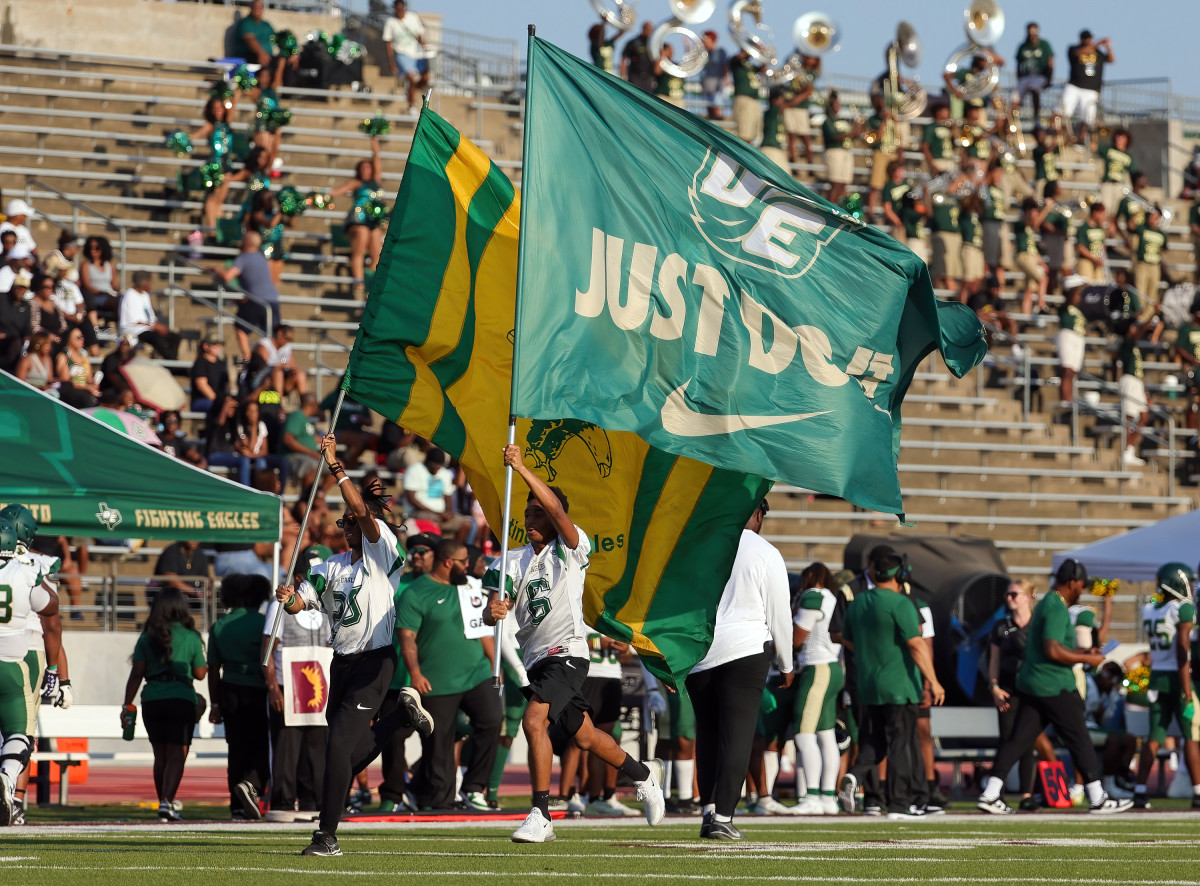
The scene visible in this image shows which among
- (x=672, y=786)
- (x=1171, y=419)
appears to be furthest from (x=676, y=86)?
(x=672, y=786)

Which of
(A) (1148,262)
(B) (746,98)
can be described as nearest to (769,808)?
(B) (746,98)

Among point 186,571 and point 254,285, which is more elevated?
point 254,285

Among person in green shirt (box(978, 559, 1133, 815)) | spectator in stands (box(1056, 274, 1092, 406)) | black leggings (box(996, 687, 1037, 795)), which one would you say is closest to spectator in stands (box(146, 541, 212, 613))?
black leggings (box(996, 687, 1037, 795))

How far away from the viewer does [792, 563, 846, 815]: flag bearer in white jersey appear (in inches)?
569

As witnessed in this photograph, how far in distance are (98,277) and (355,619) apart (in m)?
13.4

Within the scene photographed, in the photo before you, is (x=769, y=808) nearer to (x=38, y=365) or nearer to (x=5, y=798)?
(x=5, y=798)

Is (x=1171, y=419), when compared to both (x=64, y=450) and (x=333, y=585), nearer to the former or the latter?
(x=64, y=450)

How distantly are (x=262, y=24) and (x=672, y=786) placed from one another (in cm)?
1767

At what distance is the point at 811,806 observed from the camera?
1428 centimetres

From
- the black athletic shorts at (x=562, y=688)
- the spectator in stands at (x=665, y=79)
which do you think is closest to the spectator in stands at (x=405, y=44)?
the spectator in stands at (x=665, y=79)

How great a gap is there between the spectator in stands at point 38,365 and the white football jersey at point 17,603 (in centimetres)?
728

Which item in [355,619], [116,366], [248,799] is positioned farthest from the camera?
[116,366]

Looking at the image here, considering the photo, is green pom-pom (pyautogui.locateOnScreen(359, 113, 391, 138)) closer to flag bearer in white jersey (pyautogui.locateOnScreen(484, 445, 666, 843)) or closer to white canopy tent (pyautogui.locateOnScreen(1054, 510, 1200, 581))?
white canopy tent (pyautogui.locateOnScreen(1054, 510, 1200, 581))

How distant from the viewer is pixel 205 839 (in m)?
11.0
